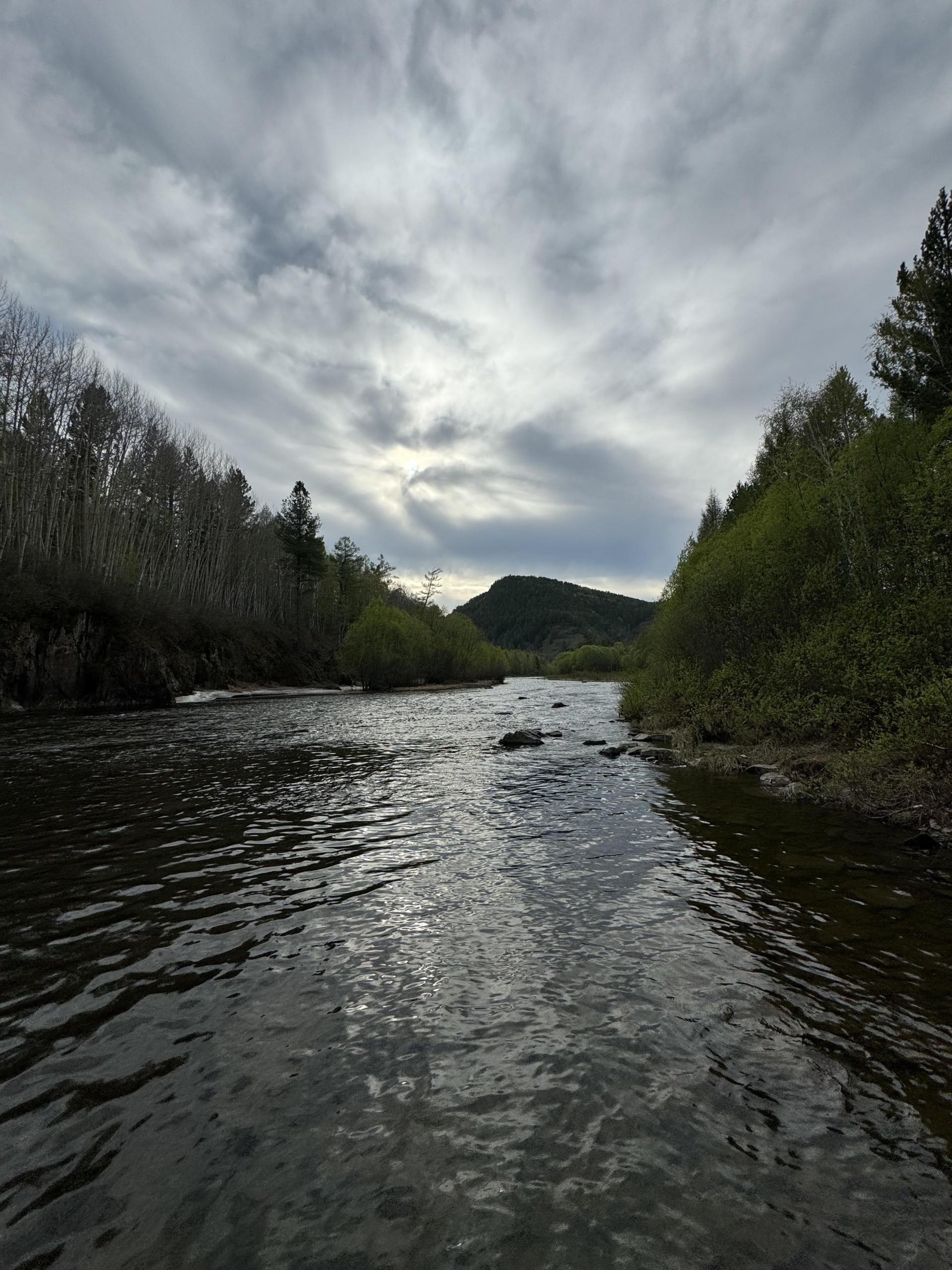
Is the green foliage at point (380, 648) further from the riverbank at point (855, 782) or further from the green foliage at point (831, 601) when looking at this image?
the riverbank at point (855, 782)

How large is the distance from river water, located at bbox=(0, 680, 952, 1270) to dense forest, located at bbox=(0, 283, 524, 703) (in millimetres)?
33372

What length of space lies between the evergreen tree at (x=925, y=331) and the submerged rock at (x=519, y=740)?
19500mm

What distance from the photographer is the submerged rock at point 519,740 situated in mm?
24344

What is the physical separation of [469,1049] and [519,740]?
19.8 metres

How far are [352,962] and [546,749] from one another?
1797 cm

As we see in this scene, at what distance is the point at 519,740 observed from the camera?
2459 centimetres

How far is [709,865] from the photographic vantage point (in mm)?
9688

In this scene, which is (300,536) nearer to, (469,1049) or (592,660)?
(469,1049)

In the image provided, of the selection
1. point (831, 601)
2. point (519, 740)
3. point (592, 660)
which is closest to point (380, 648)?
point (519, 740)

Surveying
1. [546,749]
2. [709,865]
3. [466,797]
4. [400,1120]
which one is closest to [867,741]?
[709,865]

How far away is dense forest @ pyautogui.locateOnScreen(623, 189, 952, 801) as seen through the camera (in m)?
13.7

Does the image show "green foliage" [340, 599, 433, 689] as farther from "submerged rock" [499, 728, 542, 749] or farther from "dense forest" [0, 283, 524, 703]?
"submerged rock" [499, 728, 542, 749]

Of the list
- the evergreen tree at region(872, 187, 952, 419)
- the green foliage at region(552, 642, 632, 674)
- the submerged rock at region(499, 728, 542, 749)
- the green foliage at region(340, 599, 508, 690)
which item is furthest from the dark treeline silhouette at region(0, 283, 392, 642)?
the green foliage at region(552, 642, 632, 674)

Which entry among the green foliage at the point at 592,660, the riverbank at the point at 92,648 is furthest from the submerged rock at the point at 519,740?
the green foliage at the point at 592,660
